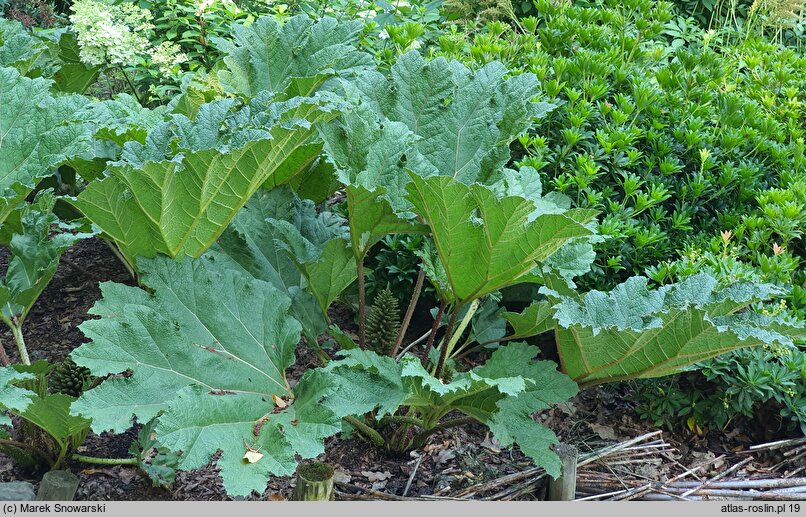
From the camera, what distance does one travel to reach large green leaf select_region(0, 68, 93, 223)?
2.51 metres

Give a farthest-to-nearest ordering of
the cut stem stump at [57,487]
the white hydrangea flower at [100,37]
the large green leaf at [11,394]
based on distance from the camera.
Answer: the white hydrangea flower at [100,37]
the cut stem stump at [57,487]
the large green leaf at [11,394]

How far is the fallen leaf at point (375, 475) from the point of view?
2592mm

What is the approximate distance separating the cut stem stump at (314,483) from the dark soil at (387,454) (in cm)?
33

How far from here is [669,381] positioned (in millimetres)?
2891

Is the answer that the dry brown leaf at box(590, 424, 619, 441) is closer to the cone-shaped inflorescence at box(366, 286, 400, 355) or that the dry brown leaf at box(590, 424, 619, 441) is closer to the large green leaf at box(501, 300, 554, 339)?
the large green leaf at box(501, 300, 554, 339)

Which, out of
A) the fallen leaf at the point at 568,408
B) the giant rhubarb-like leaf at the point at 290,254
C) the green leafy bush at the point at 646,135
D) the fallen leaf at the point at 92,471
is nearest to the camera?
the fallen leaf at the point at 92,471

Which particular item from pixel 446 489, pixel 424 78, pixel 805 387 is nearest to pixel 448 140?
pixel 424 78

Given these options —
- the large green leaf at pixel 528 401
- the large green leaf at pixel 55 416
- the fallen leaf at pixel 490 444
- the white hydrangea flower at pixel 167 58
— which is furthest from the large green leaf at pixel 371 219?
the white hydrangea flower at pixel 167 58

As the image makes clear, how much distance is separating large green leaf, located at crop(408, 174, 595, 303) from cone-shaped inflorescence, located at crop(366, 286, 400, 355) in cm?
39

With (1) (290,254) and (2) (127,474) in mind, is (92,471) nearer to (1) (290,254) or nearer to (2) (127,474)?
(2) (127,474)

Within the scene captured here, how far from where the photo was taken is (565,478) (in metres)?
2.43

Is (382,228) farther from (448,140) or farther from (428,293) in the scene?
(428,293)

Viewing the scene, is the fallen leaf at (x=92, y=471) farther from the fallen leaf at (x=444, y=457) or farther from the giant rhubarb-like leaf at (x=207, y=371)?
the fallen leaf at (x=444, y=457)

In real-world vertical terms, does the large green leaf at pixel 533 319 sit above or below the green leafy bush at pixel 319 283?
below
